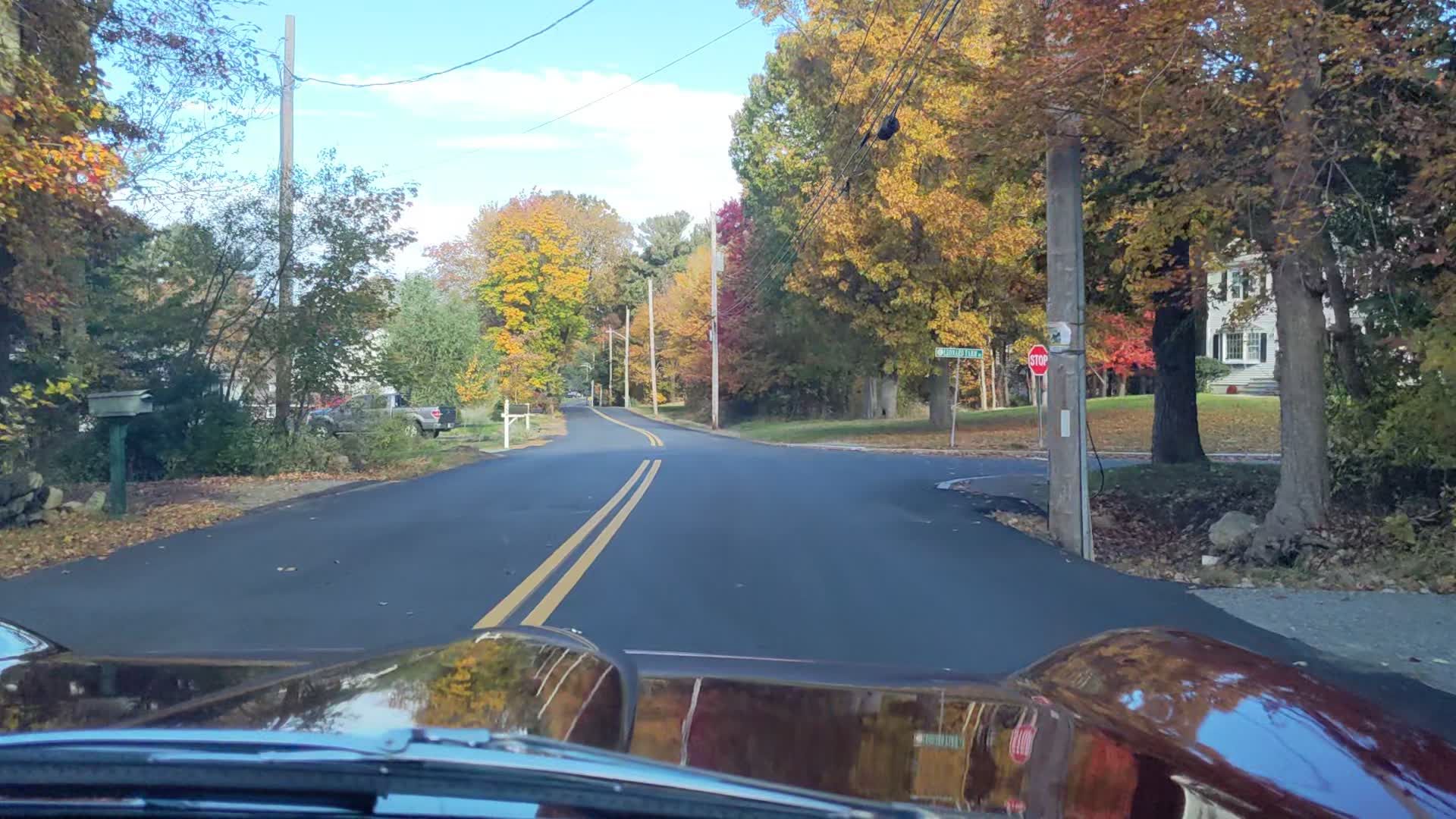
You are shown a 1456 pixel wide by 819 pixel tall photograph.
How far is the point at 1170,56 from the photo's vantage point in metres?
11.3

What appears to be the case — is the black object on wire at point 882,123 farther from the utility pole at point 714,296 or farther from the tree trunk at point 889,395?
the tree trunk at point 889,395

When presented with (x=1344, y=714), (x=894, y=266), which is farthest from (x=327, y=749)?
(x=894, y=266)

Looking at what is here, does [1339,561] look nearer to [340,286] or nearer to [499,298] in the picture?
[340,286]

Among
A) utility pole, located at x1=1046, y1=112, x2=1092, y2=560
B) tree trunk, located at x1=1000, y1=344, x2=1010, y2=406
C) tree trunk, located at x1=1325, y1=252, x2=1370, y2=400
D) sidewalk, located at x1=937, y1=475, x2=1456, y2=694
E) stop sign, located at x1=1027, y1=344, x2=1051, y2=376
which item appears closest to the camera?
sidewalk, located at x1=937, y1=475, x2=1456, y2=694

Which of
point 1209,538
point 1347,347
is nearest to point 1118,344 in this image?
point 1347,347

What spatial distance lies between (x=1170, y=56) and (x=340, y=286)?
17.1m

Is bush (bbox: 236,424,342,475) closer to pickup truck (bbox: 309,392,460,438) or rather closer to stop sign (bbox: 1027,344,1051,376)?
pickup truck (bbox: 309,392,460,438)

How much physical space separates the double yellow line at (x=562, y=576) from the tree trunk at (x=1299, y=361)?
24.6ft

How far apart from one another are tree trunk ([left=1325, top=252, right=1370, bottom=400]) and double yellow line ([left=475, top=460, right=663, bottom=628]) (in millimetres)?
9628

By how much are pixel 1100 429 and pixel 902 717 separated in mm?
33338

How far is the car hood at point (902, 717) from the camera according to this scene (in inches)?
99.5

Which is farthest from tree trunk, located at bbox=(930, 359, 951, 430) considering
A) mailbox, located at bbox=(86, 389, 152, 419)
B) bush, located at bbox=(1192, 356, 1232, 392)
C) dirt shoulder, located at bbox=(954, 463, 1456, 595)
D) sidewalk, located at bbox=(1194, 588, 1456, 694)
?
sidewalk, located at bbox=(1194, 588, 1456, 694)

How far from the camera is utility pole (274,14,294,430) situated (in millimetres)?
22078

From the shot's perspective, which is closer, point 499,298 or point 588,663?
point 588,663
